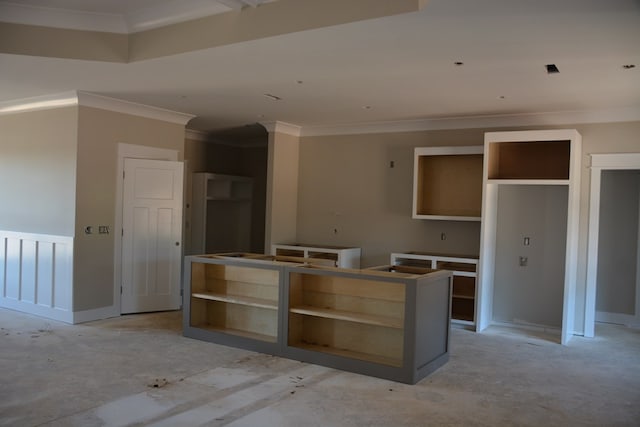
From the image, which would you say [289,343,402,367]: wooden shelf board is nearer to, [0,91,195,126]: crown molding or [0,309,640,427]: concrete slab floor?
[0,309,640,427]: concrete slab floor

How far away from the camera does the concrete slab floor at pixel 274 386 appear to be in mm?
3576

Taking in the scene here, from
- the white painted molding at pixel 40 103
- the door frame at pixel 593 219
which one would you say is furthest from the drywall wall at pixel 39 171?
the door frame at pixel 593 219

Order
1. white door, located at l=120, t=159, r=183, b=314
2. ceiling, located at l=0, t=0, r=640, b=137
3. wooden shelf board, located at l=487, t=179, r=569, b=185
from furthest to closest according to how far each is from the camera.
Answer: white door, located at l=120, t=159, r=183, b=314
wooden shelf board, located at l=487, t=179, r=569, b=185
ceiling, located at l=0, t=0, r=640, b=137

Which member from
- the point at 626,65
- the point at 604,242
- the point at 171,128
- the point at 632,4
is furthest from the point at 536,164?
the point at 171,128

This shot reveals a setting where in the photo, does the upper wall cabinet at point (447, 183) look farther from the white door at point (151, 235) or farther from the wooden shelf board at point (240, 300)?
the white door at point (151, 235)

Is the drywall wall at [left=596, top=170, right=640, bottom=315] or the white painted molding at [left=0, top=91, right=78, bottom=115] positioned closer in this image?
the white painted molding at [left=0, top=91, right=78, bottom=115]

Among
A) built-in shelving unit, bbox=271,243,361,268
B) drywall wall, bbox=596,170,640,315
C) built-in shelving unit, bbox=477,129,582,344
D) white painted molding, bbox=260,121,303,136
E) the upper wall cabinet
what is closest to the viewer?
built-in shelving unit, bbox=477,129,582,344

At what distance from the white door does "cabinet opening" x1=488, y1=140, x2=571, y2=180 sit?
3.89 m

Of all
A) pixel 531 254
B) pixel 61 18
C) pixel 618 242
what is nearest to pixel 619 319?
pixel 618 242

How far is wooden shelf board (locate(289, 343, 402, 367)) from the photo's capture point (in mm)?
4505

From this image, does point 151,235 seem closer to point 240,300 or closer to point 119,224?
point 119,224

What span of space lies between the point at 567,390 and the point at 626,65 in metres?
2.59

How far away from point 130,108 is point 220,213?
10.7 ft

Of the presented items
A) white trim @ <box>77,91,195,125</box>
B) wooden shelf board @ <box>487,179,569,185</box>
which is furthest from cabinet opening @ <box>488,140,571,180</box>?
white trim @ <box>77,91,195,125</box>
